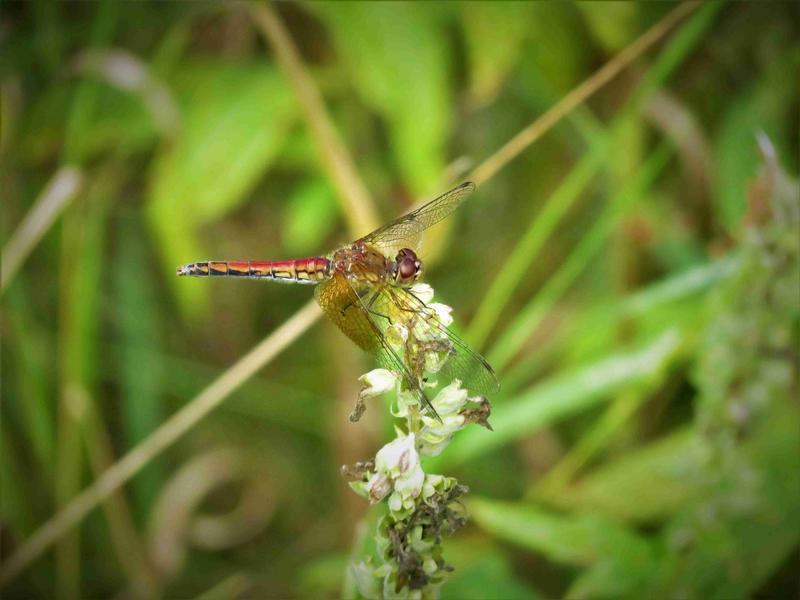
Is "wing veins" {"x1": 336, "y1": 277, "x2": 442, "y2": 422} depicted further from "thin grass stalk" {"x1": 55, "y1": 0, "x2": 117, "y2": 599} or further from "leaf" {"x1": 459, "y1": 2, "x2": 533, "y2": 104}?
"thin grass stalk" {"x1": 55, "y1": 0, "x2": 117, "y2": 599}

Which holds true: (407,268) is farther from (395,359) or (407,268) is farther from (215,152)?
(215,152)

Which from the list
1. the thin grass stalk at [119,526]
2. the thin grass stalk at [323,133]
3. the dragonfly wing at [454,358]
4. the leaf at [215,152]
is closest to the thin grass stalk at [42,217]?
the leaf at [215,152]

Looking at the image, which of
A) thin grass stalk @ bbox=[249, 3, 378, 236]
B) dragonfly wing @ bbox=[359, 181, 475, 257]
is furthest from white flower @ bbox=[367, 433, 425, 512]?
thin grass stalk @ bbox=[249, 3, 378, 236]

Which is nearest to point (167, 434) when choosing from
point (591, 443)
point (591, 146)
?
point (591, 443)

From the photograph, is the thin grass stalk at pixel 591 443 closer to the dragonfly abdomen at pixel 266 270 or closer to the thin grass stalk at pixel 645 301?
the thin grass stalk at pixel 645 301

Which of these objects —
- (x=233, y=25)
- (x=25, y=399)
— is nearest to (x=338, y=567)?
(x=25, y=399)
